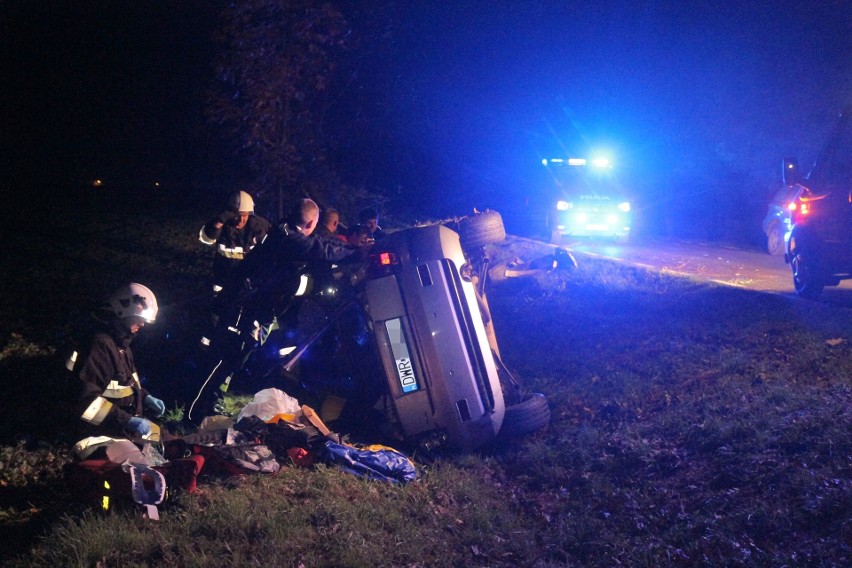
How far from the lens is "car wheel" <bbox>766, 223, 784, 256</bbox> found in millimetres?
13288

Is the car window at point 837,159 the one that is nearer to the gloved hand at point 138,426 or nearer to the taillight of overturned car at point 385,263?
the taillight of overturned car at point 385,263

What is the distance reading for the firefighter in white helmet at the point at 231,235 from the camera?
277 inches

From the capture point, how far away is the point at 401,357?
570 cm

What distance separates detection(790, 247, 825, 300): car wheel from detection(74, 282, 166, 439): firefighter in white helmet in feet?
25.4

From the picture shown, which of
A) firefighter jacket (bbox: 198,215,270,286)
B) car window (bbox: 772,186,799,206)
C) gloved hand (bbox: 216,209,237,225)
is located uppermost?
gloved hand (bbox: 216,209,237,225)

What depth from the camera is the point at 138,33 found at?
14047mm

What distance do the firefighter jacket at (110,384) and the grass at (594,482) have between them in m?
0.59

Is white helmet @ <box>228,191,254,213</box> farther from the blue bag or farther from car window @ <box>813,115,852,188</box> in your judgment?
car window @ <box>813,115,852,188</box>

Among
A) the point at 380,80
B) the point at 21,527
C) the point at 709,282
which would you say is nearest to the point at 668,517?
the point at 21,527

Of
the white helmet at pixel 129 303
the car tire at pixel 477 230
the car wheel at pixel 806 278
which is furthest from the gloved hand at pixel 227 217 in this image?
the car wheel at pixel 806 278

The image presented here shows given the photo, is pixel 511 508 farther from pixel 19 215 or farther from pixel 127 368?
pixel 19 215

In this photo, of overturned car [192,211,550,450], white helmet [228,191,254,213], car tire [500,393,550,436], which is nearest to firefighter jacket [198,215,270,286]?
white helmet [228,191,254,213]

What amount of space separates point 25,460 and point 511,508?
12.6 feet

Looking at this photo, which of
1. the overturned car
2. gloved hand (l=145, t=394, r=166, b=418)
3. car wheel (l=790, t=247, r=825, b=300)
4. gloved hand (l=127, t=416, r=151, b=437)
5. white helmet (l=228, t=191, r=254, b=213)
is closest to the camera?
gloved hand (l=127, t=416, r=151, b=437)
